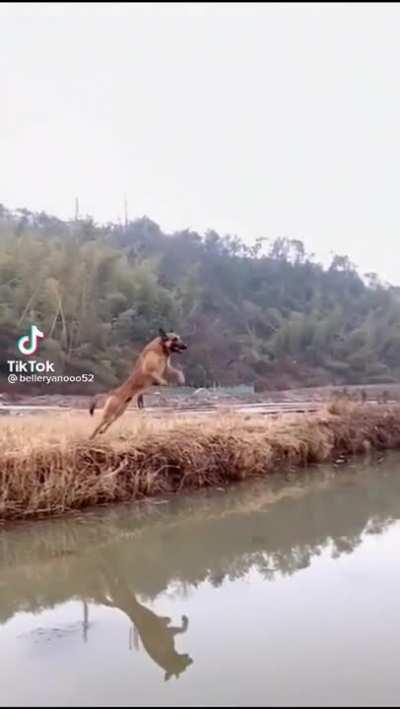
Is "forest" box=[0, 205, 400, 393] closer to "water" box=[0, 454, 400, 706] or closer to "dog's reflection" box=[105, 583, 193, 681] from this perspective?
"water" box=[0, 454, 400, 706]

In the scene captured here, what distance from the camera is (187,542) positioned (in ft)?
14.6

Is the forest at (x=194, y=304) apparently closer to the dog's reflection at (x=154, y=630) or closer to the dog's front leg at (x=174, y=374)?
the dog's front leg at (x=174, y=374)

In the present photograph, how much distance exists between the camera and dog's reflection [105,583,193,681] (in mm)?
2570

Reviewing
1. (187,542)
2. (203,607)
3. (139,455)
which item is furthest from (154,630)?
(139,455)

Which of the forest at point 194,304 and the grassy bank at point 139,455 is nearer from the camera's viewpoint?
the grassy bank at point 139,455

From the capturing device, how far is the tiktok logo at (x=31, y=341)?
1223 cm

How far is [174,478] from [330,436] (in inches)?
107

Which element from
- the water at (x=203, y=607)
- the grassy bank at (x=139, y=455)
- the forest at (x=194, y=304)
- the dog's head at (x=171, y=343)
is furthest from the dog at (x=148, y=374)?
the forest at (x=194, y=304)

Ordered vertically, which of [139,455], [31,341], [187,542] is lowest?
[187,542]

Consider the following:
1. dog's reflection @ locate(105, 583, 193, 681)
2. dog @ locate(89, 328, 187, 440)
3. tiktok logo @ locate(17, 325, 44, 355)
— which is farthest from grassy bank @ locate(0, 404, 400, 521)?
tiktok logo @ locate(17, 325, 44, 355)

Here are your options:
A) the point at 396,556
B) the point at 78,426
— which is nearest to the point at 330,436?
the point at 78,426

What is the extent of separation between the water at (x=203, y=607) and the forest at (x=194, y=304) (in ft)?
25.8

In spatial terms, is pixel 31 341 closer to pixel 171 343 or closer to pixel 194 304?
pixel 194 304

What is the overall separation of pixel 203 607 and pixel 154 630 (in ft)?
1.12
